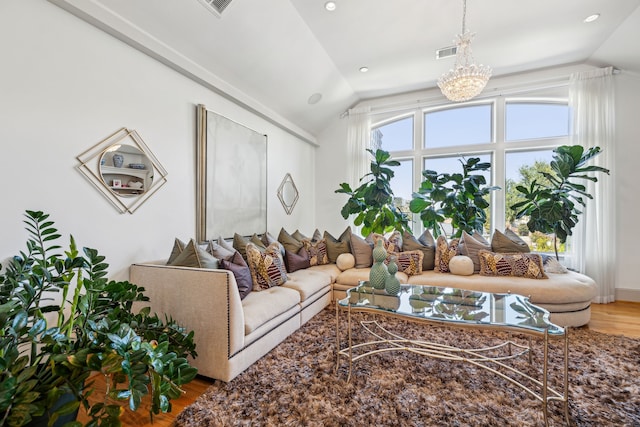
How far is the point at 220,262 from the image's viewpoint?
2523mm

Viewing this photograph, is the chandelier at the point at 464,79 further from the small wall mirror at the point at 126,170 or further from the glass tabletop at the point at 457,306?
the small wall mirror at the point at 126,170

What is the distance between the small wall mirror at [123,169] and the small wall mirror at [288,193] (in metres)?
2.21

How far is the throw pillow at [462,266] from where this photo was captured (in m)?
3.33

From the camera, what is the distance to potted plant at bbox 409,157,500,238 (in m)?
4.17

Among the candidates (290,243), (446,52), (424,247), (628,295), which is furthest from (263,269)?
(628,295)

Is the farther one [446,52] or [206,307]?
[446,52]

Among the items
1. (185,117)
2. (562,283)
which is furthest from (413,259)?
(185,117)

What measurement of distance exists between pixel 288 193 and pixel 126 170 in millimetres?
2738

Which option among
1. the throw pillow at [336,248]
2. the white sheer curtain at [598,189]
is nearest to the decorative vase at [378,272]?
the throw pillow at [336,248]

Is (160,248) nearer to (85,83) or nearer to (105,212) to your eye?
(105,212)

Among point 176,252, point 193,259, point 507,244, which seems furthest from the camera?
point 507,244

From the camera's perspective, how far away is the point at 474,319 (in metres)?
1.82

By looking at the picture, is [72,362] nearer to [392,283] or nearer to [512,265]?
[392,283]

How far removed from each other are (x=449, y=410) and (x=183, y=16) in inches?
142
